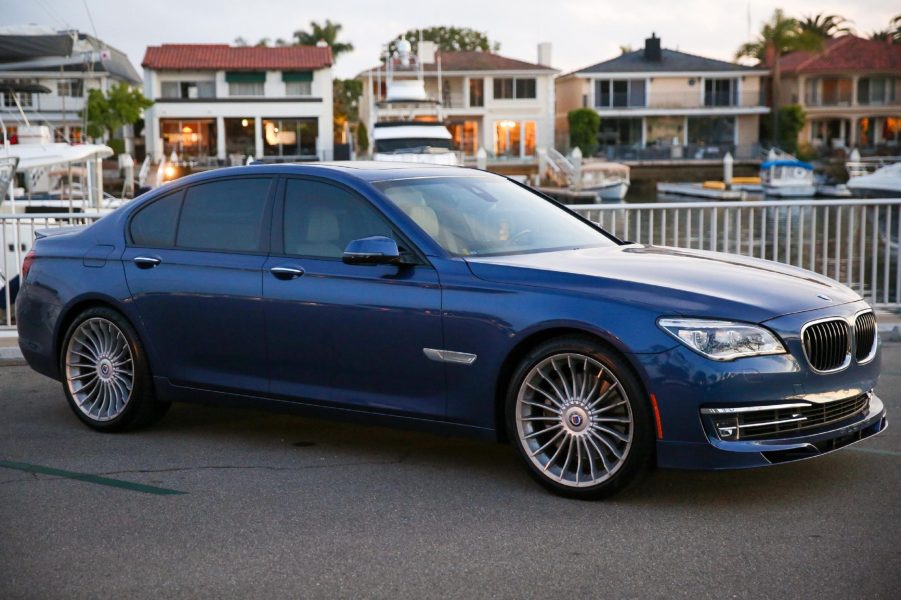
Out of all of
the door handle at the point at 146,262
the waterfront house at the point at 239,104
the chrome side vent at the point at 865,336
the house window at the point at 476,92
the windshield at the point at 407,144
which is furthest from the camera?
the house window at the point at 476,92

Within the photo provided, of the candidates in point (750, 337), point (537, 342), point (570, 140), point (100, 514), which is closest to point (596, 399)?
point (537, 342)

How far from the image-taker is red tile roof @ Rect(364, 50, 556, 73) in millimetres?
79312

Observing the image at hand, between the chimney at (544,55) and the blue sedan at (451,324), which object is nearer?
the blue sedan at (451,324)

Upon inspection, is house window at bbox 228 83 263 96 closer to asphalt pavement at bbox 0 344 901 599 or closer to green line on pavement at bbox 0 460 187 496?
asphalt pavement at bbox 0 344 901 599

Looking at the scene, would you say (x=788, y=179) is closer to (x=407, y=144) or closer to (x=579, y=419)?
(x=407, y=144)

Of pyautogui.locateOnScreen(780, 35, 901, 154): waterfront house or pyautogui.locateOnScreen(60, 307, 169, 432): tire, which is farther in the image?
pyautogui.locateOnScreen(780, 35, 901, 154): waterfront house

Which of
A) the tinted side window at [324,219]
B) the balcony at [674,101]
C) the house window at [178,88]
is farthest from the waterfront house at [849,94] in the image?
the tinted side window at [324,219]

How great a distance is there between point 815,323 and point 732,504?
93 cm

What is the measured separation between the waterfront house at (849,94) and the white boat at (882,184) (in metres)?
47.3

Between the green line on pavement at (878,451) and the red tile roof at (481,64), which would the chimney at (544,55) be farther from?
the green line on pavement at (878,451)

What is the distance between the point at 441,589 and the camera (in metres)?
4.56

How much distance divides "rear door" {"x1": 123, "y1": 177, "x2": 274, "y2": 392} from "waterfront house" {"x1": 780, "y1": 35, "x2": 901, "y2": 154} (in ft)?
267

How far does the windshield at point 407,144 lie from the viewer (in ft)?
125

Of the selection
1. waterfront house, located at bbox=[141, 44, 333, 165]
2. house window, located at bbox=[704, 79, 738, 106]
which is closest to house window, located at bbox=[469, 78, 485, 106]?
waterfront house, located at bbox=[141, 44, 333, 165]
